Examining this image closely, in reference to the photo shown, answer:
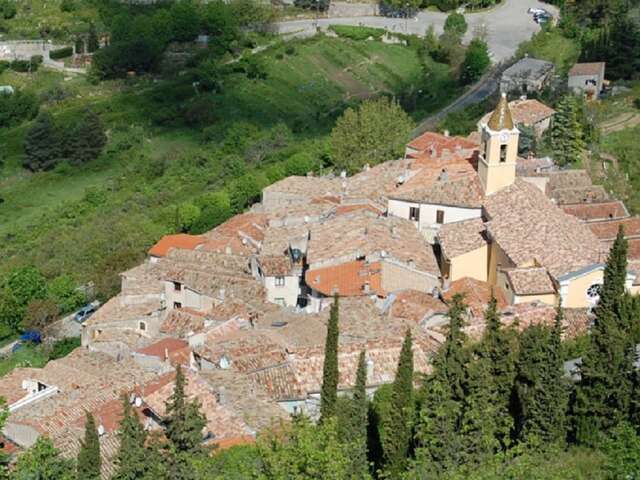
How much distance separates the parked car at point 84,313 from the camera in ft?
187

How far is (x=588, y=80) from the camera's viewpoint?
271ft

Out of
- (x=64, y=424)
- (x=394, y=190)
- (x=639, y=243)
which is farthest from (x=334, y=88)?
(x=64, y=424)

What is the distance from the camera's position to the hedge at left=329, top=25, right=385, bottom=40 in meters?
112

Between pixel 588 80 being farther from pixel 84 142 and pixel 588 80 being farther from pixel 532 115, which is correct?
pixel 84 142

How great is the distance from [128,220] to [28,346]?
55.1ft

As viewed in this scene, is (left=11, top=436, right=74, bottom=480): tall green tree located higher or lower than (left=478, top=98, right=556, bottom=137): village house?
higher

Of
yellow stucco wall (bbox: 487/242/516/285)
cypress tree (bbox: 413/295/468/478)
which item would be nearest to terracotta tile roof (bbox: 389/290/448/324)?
yellow stucco wall (bbox: 487/242/516/285)

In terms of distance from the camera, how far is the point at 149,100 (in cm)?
10444

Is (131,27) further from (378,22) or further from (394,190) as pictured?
(394,190)

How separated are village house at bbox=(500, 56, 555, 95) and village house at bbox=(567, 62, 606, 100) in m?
2.98

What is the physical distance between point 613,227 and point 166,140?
5258cm

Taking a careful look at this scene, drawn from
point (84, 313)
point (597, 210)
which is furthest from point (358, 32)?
point (597, 210)

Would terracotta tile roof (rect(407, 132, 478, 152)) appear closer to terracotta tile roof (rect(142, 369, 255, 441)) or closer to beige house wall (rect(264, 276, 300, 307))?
beige house wall (rect(264, 276, 300, 307))

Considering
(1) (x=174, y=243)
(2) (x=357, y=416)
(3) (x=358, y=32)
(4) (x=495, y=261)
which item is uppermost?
(2) (x=357, y=416)
